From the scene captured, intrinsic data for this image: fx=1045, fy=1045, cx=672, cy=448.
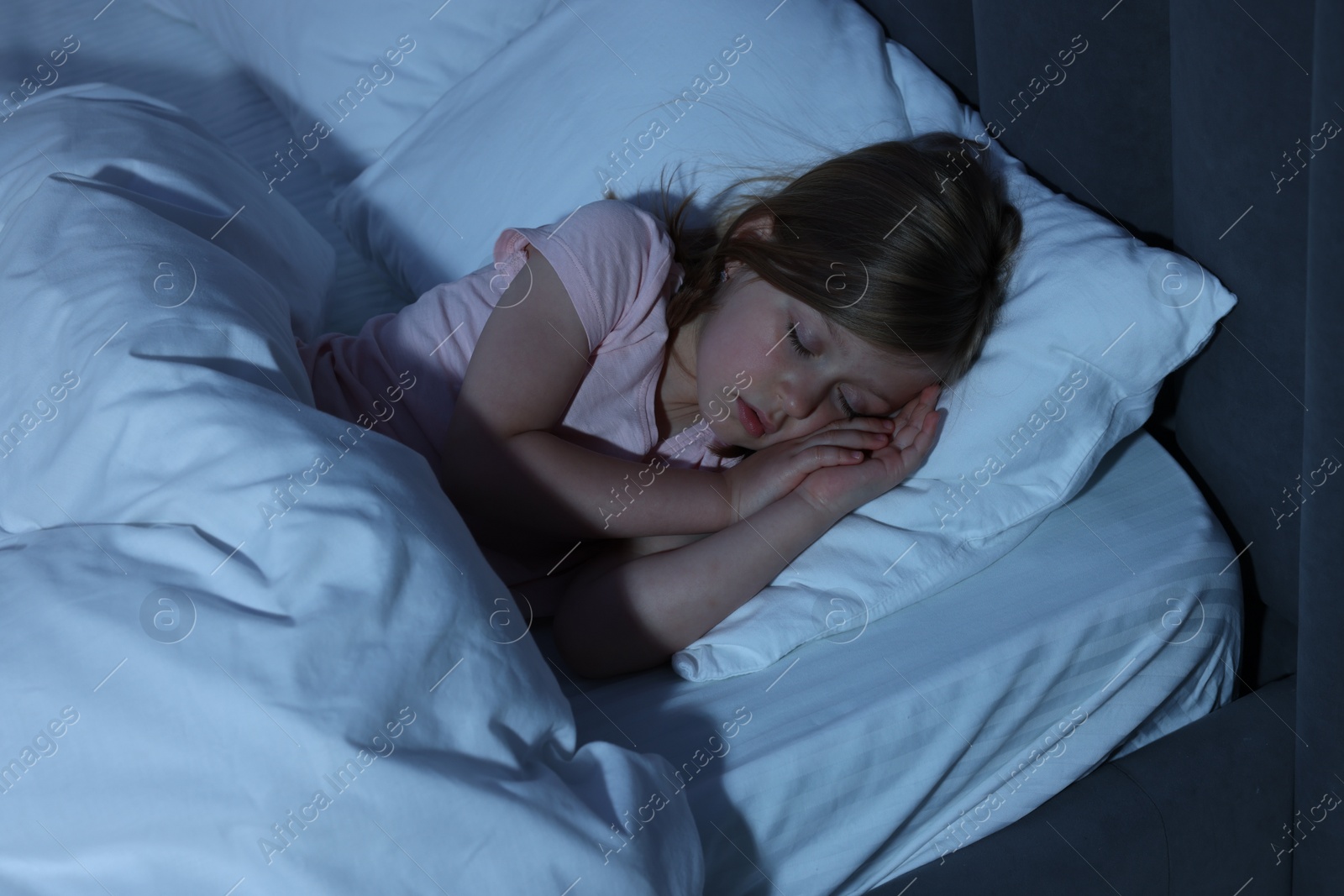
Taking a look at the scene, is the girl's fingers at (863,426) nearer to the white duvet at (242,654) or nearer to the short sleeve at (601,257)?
the short sleeve at (601,257)

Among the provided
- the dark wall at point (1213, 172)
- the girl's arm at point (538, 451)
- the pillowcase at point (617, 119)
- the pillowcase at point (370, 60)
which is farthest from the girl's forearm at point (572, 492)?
the pillowcase at point (370, 60)

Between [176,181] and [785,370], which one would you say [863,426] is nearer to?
[785,370]

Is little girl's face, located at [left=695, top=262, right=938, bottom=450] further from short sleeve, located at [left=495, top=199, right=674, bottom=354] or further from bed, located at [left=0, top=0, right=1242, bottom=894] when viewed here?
bed, located at [left=0, top=0, right=1242, bottom=894]

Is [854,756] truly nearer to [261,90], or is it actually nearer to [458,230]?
[458,230]

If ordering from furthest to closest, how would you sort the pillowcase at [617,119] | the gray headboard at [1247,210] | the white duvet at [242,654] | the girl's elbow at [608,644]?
the pillowcase at [617,119] → the girl's elbow at [608,644] → the gray headboard at [1247,210] → the white duvet at [242,654]

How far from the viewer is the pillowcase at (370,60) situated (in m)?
1.48

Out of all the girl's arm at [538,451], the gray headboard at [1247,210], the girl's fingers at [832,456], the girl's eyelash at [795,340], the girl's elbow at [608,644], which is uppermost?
the gray headboard at [1247,210]

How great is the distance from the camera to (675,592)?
0.96 m

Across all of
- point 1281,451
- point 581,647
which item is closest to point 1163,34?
point 1281,451

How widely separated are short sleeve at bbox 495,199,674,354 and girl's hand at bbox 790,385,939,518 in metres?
0.26

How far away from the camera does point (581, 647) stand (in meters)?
0.96

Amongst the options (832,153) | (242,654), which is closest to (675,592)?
(242,654)

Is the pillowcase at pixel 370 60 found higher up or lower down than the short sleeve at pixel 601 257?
lower down

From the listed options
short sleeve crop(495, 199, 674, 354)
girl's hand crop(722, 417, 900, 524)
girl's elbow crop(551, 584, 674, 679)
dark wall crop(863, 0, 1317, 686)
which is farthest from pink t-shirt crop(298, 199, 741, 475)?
dark wall crop(863, 0, 1317, 686)
